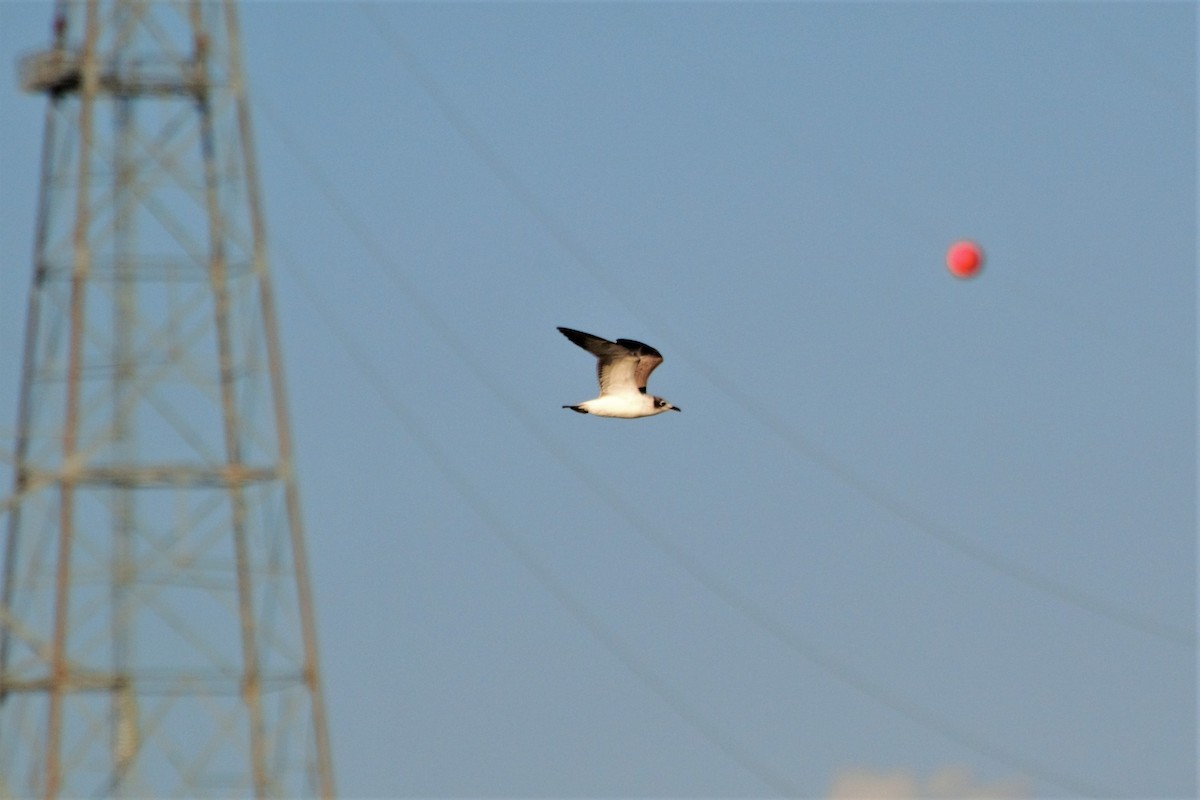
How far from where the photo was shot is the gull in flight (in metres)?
41.9

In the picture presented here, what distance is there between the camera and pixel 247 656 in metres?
50.2

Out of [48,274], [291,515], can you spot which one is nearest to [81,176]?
[48,274]

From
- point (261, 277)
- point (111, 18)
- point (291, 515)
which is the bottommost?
point (291, 515)

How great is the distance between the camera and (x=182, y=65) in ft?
164

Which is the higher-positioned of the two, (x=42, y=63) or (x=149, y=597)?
(x=42, y=63)

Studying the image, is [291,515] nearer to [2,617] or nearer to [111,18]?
[2,617]

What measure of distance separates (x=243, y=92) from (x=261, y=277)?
101 inches

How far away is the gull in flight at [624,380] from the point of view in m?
41.9

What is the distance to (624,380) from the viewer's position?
42.7 m

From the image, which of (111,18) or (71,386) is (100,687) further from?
(111,18)

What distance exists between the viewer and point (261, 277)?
49.9m

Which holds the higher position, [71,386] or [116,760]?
[71,386]

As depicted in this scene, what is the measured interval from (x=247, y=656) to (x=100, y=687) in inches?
88.4

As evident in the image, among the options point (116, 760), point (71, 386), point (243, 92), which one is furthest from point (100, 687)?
point (243, 92)
